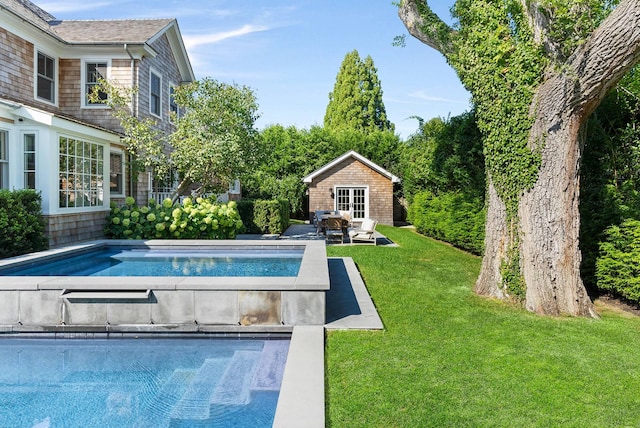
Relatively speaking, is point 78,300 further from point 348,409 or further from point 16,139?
point 16,139

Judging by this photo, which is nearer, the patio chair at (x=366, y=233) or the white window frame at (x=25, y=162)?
the white window frame at (x=25, y=162)

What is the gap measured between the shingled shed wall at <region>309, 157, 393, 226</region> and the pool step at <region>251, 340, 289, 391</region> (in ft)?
65.0

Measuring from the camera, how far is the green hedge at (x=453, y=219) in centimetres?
1315

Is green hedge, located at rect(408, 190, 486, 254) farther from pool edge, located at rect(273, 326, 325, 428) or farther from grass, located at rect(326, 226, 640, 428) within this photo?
pool edge, located at rect(273, 326, 325, 428)

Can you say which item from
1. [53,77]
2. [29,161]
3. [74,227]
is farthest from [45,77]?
[74,227]

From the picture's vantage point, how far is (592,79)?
253 inches

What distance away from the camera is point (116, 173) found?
14719mm

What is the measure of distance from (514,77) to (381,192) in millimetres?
18061

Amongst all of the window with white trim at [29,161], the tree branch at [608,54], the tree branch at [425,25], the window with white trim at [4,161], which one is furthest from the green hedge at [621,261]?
the window with white trim at [4,161]

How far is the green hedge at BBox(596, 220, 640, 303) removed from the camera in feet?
24.3

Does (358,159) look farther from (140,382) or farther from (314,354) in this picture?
(140,382)

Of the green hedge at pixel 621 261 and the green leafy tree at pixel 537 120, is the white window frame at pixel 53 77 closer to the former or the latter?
the green leafy tree at pixel 537 120

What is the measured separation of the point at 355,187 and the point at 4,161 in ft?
56.5

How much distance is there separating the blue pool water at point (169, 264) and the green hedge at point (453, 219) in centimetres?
533
